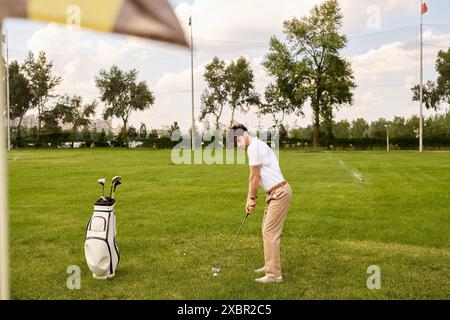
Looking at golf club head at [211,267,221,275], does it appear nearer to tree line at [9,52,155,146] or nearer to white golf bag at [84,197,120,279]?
white golf bag at [84,197,120,279]

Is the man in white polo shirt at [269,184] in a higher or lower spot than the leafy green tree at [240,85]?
lower

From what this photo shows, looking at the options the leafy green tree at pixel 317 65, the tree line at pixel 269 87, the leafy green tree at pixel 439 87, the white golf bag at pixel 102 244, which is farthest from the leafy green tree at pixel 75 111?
the white golf bag at pixel 102 244

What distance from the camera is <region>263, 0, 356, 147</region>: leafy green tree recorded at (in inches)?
2899

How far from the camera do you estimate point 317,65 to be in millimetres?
75125

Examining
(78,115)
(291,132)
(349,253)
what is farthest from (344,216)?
(78,115)

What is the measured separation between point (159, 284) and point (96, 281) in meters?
0.96

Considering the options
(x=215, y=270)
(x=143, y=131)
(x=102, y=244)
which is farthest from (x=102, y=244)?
(x=143, y=131)

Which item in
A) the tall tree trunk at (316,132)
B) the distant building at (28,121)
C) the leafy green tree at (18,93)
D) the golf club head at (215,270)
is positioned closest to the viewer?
the golf club head at (215,270)

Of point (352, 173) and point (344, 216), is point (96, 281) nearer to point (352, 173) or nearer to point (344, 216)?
point (344, 216)

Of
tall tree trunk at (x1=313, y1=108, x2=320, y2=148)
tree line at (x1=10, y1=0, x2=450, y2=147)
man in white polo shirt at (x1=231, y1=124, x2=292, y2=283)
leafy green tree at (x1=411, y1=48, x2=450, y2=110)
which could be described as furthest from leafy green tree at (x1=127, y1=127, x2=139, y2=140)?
man in white polo shirt at (x1=231, y1=124, x2=292, y2=283)

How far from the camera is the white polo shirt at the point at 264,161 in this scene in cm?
735

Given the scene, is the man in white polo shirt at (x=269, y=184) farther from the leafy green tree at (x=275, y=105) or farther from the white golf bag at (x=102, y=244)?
the leafy green tree at (x=275, y=105)

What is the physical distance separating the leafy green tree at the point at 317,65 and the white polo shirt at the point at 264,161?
6646 centimetres

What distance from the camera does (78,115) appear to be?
9681 cm
